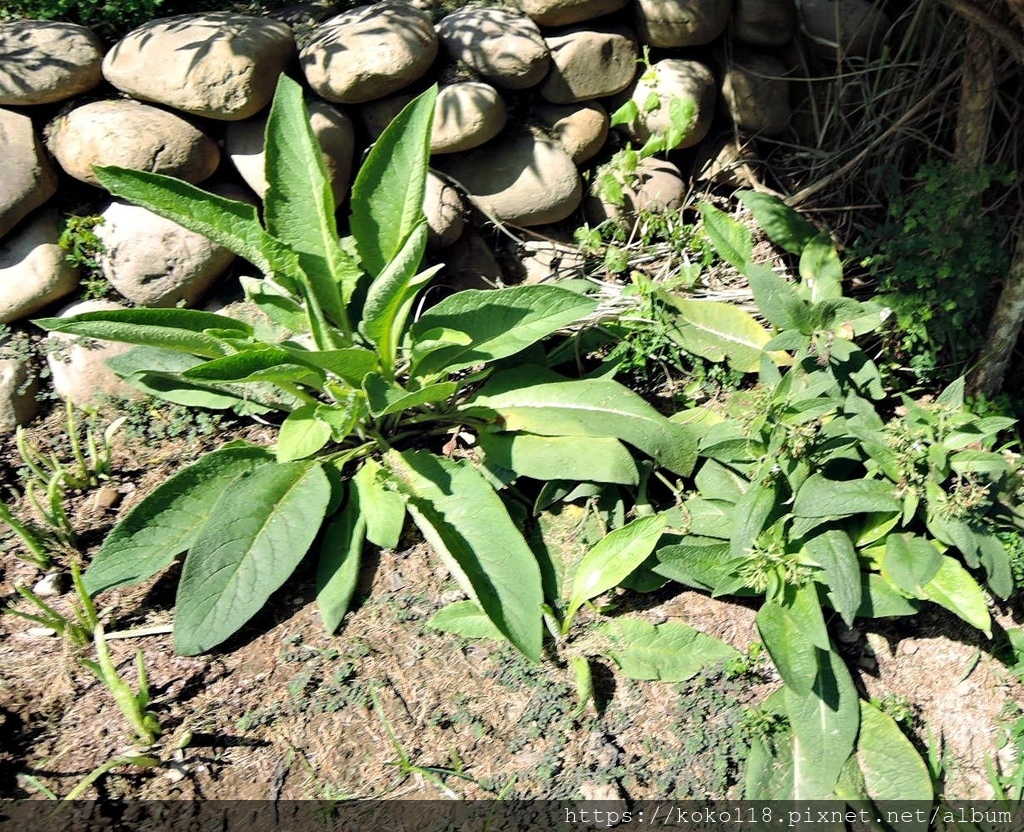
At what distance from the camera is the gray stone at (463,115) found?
3379 mm

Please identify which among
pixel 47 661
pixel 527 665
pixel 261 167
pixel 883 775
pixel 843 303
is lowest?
pixel 883 775

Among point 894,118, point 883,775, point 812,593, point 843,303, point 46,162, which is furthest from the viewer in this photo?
point 894,118

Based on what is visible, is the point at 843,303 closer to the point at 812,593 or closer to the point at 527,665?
the point at 812,593

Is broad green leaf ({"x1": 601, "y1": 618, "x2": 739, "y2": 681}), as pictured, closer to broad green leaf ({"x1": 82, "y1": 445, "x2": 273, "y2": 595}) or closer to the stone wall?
broad green leaf ({"x1": 82, "y1": 445, "x2": 273, "y2": 595})

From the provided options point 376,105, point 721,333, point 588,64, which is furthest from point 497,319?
point 588,64

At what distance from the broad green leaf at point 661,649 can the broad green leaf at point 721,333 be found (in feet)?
3.60

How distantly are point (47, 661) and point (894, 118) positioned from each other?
3.82 metres

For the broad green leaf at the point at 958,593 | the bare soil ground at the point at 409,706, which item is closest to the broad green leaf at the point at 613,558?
the bare soil ground at the point at 409,706

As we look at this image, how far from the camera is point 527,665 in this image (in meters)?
2.64

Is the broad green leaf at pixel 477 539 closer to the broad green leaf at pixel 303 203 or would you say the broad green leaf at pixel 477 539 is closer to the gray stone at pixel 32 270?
the broad green leaf at pixel 303 203

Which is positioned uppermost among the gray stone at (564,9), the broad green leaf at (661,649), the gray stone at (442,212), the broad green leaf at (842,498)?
the gray stone at (564,9)


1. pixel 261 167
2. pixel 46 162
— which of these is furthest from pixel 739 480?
pixel 46 162

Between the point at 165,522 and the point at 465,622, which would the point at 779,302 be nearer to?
the point at 465,622

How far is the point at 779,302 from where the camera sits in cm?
310
